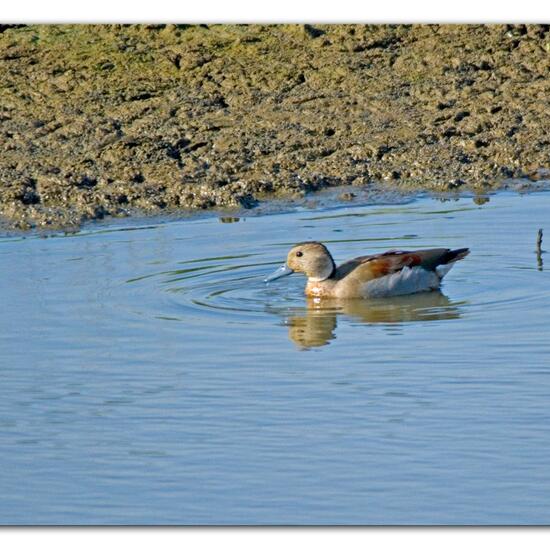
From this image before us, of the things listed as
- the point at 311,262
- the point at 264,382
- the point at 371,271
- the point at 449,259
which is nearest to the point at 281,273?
the point at 311,262

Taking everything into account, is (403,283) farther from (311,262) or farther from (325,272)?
(311,262)

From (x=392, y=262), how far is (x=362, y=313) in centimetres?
49

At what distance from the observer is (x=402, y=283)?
1077cm

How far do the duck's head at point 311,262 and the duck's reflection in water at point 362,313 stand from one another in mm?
185

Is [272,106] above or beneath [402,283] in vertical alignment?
above

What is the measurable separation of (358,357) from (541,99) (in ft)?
20.1

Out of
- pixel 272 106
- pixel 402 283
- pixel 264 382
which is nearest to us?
pixel 264 382

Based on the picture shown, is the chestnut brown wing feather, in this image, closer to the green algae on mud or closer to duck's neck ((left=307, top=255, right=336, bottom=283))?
duck's neck ((left=307, top=255, right=336, bottom=283))

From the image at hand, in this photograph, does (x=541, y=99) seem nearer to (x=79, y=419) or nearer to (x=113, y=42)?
(x=113, y=42)

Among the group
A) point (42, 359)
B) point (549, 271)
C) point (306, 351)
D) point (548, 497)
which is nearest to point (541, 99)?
point (549, 271)

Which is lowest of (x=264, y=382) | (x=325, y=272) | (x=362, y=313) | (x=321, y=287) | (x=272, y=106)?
(x=264, y=382)

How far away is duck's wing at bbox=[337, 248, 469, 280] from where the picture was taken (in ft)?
35.0

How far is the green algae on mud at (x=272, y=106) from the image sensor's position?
13.6m

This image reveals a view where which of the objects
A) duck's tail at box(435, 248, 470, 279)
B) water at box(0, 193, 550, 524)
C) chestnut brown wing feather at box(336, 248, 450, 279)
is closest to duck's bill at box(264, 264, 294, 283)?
water at box(0, 193, 550, 524)
